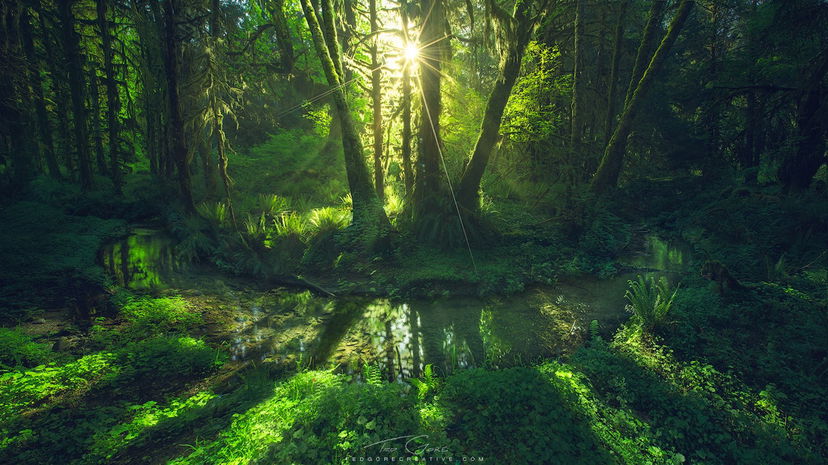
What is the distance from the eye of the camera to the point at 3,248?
7.50 metres

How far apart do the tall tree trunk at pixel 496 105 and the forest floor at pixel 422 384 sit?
2819mm

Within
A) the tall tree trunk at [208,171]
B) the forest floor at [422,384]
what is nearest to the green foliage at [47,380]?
the forest floor at [422,384]

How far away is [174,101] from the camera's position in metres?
9.92

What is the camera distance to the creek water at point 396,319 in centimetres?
509

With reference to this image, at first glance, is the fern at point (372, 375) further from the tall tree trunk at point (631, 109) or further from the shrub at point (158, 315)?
the tall tree trunk at point (631, 109)

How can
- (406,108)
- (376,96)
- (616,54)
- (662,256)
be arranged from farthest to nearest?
(376,96) < (616,54) < (406,108) < (662,256)

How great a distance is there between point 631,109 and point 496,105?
14.8 ft

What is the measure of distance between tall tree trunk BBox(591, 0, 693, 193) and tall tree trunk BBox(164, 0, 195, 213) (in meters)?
13.4

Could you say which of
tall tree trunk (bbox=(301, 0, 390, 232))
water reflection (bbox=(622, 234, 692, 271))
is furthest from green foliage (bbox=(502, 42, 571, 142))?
tall tree trunk (bbox=(301, 0, 390, 232))

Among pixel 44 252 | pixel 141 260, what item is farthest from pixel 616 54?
pixel 44 252

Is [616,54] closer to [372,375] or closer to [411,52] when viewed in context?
[411,52]

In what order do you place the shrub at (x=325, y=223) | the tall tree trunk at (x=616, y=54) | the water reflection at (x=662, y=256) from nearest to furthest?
the water reflection at (x=662, y=256), the shrub at (x=325, y=223), the tall tree trunk at (x=616, y=54)

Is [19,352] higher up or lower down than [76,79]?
lower down

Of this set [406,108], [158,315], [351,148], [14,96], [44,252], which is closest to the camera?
[158,315]
